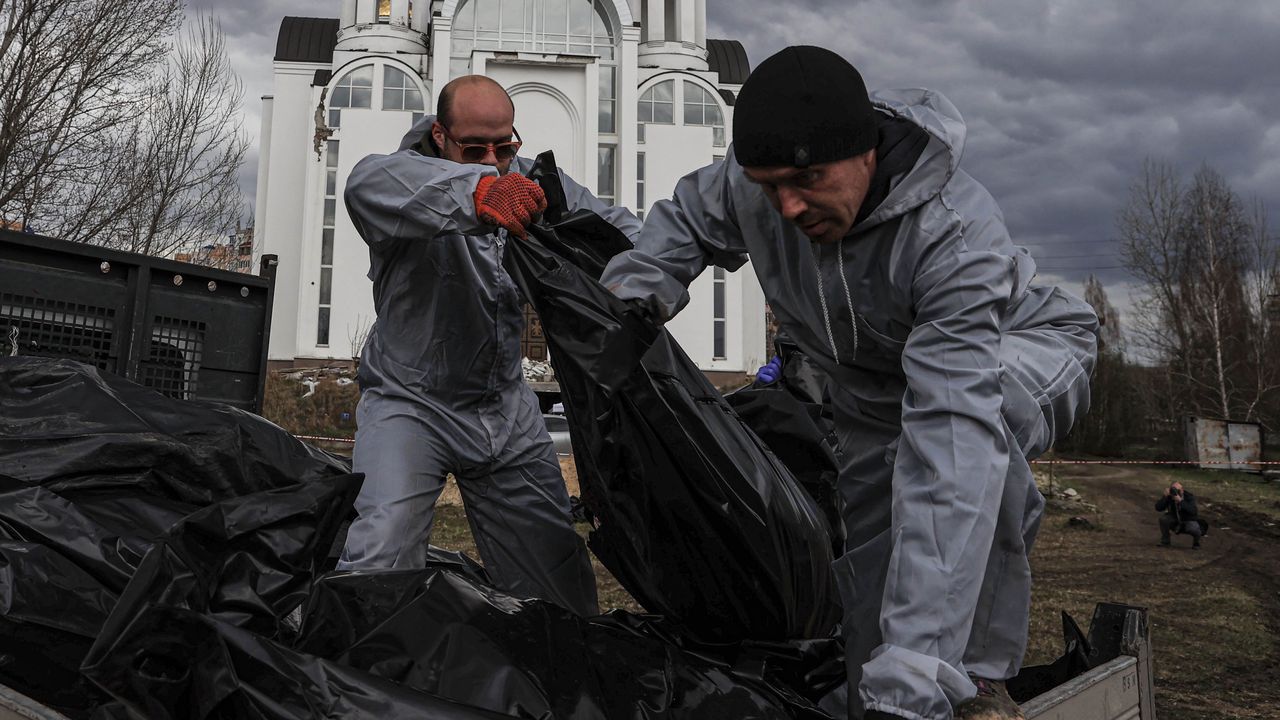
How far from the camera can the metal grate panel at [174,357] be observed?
361 cm

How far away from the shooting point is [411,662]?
1.62 m

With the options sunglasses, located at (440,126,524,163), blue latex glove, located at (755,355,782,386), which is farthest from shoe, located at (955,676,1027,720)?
sunglasses, located at (440,126,524,163)

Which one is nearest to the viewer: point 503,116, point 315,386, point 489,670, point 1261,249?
point 489,670

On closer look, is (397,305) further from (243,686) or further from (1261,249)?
(1261,249)

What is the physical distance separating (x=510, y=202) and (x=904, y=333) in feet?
3.16

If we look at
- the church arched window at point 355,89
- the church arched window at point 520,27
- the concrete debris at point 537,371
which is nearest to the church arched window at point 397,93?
the church arched window at point 355,89

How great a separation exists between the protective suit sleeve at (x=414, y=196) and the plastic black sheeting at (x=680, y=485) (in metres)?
0.40

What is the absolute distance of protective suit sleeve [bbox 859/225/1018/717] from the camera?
147 centimetres

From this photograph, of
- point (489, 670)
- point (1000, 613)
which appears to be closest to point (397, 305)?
point (489, 670)

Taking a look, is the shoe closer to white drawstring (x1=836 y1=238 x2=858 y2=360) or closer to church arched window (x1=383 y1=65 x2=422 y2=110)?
white drawstring (x1=836 y1=238 x2=858 y2=360)

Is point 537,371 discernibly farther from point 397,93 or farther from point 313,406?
point 397,93

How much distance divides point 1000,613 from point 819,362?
0.66 m

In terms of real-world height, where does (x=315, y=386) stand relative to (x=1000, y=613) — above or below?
above

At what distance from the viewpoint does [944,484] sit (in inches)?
61.7
